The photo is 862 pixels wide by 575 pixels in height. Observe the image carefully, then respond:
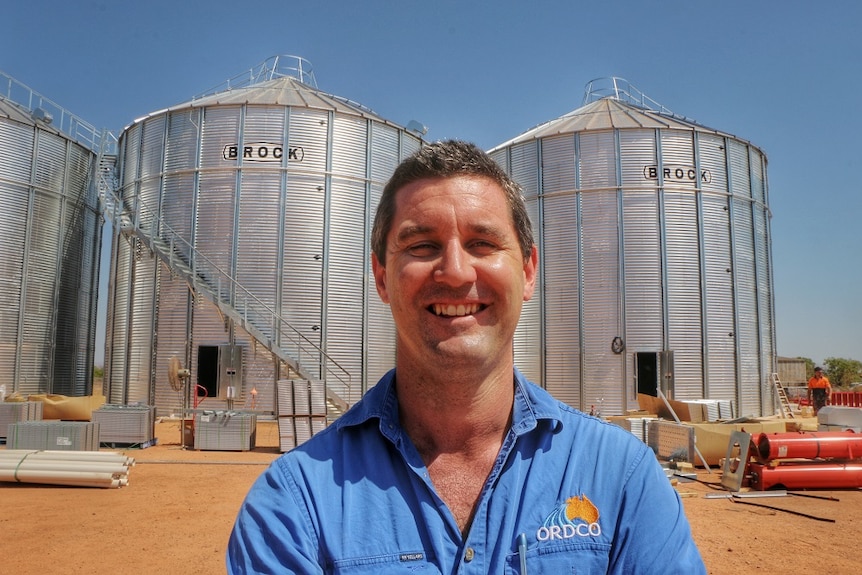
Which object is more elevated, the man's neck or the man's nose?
the man's nose

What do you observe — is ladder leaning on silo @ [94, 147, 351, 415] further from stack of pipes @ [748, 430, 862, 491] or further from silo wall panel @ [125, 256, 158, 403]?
stack of pipes @ [748, 430, 862, 491]

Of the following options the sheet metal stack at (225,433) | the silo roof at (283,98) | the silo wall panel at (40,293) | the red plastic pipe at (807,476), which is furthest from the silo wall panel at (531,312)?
the silo wall panel at (40,293)

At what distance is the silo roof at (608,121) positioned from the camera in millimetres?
27625

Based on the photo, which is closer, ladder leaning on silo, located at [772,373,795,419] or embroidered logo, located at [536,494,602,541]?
embroidered logo, located at [536,494,602,541]

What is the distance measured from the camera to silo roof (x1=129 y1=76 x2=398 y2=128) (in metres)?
26.0

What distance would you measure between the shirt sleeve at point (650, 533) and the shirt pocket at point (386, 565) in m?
0.62

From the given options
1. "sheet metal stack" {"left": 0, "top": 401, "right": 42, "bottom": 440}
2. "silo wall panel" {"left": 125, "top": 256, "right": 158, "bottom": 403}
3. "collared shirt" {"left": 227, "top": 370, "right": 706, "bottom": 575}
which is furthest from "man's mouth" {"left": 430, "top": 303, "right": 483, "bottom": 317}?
"silo wall panel" {"left": 125, "top": 256, "right": 158, "bottom": 403}

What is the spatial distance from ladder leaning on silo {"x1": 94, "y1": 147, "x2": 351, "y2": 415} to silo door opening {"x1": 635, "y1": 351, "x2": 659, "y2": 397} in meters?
11.4

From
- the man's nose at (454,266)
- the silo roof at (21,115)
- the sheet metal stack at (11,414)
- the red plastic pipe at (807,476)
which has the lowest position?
the red plastic pipe at (807,476)

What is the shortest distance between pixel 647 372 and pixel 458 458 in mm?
24885

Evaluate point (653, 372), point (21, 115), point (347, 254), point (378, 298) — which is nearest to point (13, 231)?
point (21, 115)

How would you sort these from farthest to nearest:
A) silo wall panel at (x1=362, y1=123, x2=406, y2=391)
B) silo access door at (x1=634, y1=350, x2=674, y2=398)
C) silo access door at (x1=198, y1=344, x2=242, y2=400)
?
silo access door at (x1=634, y1=350, x2=674, y2=398) → silo wall panel at (x1=362, y1=123, x2=406, y2=391) → silo access door at (x1=198, y1=344, x2=242, y2=400)

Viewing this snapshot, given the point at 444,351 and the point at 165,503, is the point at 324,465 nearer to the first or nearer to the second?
the point at 444,351

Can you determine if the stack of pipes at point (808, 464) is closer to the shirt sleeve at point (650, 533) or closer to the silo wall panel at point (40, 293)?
the shirt sleeve at point (650, 533)
